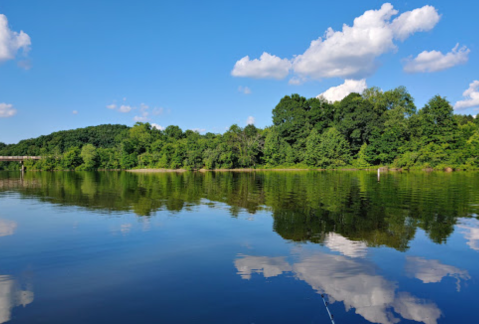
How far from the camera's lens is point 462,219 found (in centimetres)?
1473

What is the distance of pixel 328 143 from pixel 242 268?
7376cm

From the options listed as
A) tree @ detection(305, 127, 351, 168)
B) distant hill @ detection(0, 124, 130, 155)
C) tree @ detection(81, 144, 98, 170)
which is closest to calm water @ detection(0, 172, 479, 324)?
tree @ detection(305, 127, 351, 168)

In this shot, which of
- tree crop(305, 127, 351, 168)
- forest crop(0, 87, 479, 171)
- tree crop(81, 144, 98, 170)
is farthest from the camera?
tree crop(81, 144, 98, 170)

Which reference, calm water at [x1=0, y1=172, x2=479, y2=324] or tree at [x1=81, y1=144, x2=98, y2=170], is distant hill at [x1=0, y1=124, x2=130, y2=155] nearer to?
tree at [x1=81, y1=144, x2=98, y2=170]

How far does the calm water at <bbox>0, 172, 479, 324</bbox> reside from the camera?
6.07 metres

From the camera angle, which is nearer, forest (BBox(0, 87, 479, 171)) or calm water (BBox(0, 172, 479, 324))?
calm water (BBox(0, 172, 479, 324))

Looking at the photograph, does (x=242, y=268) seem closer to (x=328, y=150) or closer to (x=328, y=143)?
(x=328, y=150)

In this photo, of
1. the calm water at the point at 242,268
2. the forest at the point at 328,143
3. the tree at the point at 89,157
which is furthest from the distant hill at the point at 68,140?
the calm water at the point at 242,268

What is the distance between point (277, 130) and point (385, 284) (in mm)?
84490

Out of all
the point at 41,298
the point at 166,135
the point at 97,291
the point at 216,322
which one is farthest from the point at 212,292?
the point at 166,135

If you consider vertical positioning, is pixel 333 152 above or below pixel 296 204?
above

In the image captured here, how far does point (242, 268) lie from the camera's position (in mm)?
8398

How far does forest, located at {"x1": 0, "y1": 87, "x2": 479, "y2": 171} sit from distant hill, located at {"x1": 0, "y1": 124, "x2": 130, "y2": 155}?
69.9 ft

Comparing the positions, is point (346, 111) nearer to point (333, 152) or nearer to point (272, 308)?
point (333, 152)
